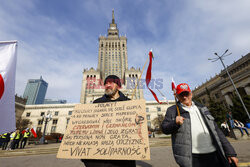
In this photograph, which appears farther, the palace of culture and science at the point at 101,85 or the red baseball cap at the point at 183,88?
the palace of culture and science at the point at 101,85

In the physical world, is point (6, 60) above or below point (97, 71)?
below

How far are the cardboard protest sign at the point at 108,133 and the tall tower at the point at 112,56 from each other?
71.7 metres

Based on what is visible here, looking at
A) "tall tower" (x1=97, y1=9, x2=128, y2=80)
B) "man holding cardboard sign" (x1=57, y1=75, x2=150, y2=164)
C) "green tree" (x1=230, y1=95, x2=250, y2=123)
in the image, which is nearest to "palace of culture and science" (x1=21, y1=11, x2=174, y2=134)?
"tall tower" (x1=97, y1=9, x2=128, y2=80)

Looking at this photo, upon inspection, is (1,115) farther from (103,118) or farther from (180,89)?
(180,89)

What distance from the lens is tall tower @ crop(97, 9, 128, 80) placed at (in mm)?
77562

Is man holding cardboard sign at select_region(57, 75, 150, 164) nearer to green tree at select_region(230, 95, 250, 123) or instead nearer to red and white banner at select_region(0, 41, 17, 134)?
red and white banner at select_region(0, 41, 17, 134)

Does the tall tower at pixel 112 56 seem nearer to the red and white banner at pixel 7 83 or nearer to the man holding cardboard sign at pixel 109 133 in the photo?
the red and white banner at pixel 7 83

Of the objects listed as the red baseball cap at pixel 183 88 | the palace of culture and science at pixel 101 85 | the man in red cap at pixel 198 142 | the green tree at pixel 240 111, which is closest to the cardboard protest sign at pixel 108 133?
the man in red cap at pixel 198 142

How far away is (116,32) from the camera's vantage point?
9969cm

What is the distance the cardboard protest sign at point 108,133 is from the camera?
1649 millimetres

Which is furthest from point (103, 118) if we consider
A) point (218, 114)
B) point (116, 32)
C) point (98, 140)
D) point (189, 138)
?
point (116, 32)

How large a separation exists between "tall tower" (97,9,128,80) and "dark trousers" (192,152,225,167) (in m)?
72.5

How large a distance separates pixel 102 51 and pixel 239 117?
80.2m

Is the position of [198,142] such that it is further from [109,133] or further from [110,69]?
[110,69]
